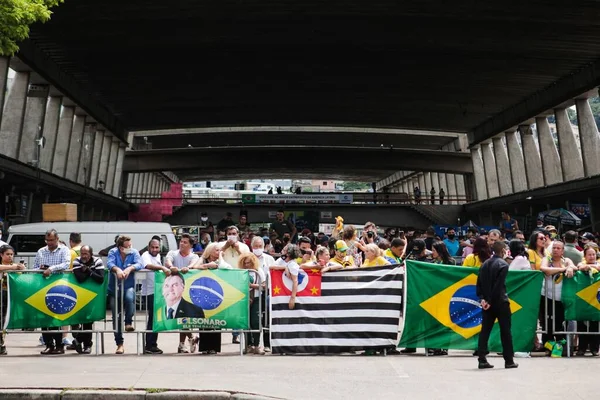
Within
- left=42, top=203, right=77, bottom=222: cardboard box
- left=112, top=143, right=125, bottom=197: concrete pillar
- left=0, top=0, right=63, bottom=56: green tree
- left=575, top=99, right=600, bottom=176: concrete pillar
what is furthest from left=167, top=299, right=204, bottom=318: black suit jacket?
left=112, top=143, right=125, bottom=197: concrete pillar

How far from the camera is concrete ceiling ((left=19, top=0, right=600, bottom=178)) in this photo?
1762 inches

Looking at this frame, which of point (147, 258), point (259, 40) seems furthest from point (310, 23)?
point (147, 258)

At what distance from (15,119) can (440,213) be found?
4486 centimetres

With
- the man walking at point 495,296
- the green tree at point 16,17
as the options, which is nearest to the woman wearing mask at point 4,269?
the green tree at point 16,17

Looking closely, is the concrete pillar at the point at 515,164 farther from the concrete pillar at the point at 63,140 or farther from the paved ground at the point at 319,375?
the paved ground at the point at 319,375

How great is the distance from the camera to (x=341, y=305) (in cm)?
1547

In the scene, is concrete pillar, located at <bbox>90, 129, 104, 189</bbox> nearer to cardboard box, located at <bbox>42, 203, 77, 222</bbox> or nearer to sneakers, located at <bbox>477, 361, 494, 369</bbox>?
cardboard box, located at <bbox>42, 203, 77, 222</bbox>

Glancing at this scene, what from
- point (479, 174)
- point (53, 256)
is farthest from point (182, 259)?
point (479, 174)

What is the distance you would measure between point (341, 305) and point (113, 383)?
14.4ft

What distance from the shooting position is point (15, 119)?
52281 mm

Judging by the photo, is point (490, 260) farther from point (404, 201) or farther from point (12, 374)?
point (404, 201)

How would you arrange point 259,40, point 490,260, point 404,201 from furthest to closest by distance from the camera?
point 404,201 → point 259,40 → point 490,260

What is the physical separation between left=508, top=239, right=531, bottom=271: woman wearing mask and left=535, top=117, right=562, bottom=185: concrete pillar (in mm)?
55608

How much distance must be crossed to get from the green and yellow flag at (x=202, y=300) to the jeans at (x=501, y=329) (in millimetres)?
3492
